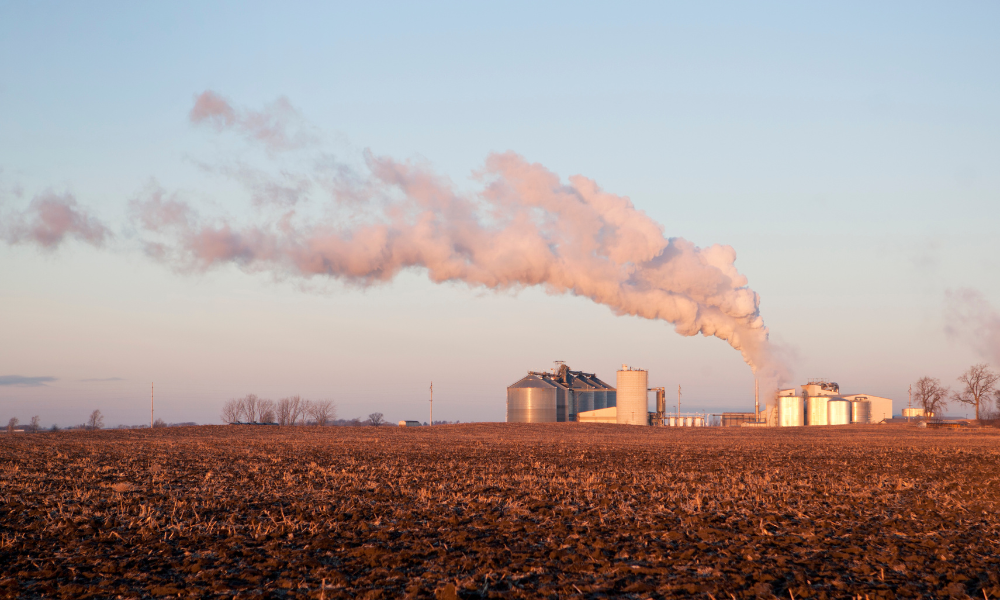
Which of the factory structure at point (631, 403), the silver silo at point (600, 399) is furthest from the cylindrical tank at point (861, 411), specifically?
the silver silo at point (600, 399)

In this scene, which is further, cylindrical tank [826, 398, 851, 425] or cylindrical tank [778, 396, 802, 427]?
cylindrical tank [826, 398, 851, 425]

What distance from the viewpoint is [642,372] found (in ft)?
297

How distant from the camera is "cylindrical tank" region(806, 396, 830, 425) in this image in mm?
92688

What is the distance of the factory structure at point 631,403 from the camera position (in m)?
89.5

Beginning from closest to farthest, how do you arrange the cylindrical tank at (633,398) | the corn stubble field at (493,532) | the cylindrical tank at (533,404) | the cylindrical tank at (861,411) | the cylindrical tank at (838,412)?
1. the corn stubble field at (493,532)
2. the cylindrical tank at (633,398)
3. the cylindrical tank at (838,412)
4. the cylindrical tank at (533,404)
5. the cylindrical tank at (861,411)

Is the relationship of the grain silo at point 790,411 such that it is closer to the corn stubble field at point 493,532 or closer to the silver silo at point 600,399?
the silver silo at point 600,399

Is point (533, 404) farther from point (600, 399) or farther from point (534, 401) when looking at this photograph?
point (600, 399)

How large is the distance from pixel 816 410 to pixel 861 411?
1083 cm

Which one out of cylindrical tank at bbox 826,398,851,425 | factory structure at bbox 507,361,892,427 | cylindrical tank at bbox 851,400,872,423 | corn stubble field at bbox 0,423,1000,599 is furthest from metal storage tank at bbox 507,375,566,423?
corn stubble field at bbox 0,423,1000,599

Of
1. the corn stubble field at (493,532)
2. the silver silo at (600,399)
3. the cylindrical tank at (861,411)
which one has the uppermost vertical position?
the corn stubble field at (493,532)

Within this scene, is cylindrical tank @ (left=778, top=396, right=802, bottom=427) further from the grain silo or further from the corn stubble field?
the corn stubble field

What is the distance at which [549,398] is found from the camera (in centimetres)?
9481

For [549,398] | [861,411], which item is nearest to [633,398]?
[549,398]

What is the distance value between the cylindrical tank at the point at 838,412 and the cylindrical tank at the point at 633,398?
2371cm
